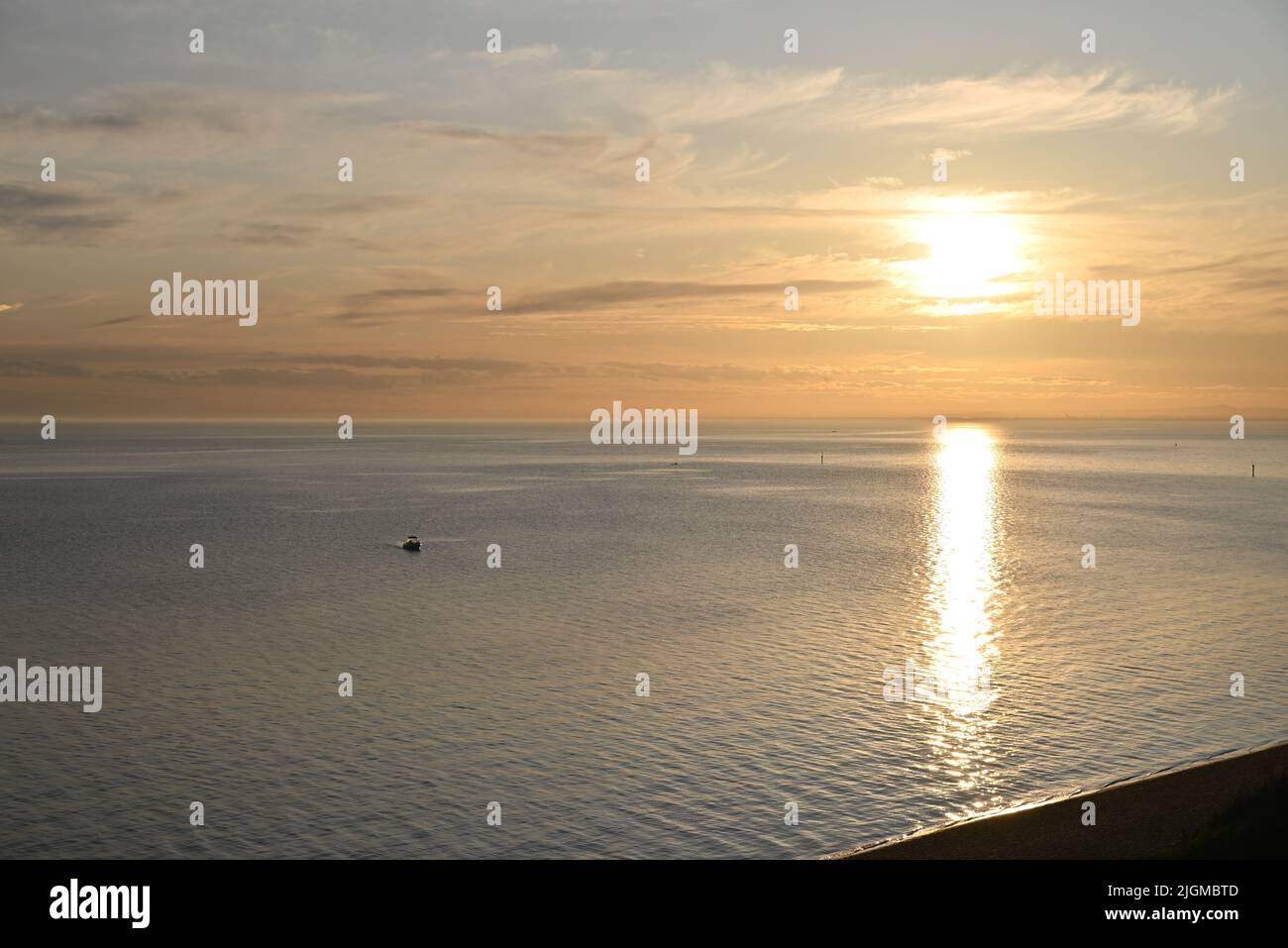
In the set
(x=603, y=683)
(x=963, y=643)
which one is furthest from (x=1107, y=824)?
(x=963, y=643)

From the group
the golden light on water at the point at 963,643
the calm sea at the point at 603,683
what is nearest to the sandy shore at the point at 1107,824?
the calm sea at the point at 603,683

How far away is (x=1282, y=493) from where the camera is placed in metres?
142

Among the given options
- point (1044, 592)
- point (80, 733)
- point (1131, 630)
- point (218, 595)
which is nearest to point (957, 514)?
point (1044, 592)

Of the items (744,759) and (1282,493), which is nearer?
(744,759)

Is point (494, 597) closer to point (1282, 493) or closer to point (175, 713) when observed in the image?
point (175, 713)

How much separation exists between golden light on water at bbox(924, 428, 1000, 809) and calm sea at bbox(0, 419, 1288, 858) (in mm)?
211

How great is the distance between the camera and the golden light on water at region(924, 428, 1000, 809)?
104 ft

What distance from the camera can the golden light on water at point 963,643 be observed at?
31.6 meters

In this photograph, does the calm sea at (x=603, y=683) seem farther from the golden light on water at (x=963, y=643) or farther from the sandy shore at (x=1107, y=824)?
the sandy shore at (x=1107, y=824)

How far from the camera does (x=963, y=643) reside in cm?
4844

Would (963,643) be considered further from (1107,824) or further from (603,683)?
(1107,824)

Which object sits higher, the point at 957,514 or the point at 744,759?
the point at 957,514

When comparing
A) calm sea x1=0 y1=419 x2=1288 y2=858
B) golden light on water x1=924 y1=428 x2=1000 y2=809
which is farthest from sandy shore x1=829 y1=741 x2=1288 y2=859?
golden light on water x1=924 y1=428 x2=1000 y2=809
